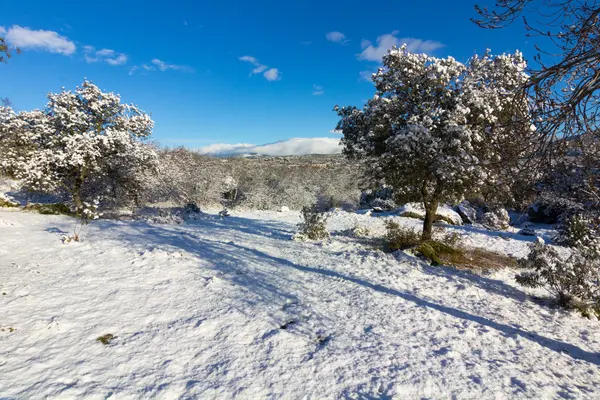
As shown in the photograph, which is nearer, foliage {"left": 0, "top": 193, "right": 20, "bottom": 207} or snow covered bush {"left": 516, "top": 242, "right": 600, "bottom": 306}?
snow covered bush {"left": 516, "top": 242, "right": 600, "bottom": 306}

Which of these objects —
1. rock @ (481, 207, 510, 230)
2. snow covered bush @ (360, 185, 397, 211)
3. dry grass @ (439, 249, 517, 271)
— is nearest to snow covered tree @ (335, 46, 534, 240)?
dry grass @ (439, 249, 517, 271)

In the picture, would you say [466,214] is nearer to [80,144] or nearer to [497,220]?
[497,220]

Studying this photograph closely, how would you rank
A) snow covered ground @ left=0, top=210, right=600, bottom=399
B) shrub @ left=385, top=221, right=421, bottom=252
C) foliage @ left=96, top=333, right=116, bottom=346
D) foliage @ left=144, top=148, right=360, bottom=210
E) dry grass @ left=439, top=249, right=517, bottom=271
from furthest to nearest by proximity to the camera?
1. foliage @ left=144, top=148, right=360, bottom=210
2. shrub @ left=385, top=221, right=421, bottom=252
3. dry grass @ left=439, top=249, right=517, bottom=271
4. foliage @ left=96, top=333, right=116, bottom=346
5. snow covered ground @ left=0, top=210, right=600, bottom=399

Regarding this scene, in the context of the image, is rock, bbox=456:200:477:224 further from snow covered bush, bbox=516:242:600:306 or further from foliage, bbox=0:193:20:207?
foliage, bbox=0:193:20:207

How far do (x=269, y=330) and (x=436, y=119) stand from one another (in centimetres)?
764

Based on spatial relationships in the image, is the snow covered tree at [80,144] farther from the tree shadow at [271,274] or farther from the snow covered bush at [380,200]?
the snow covered bush at [380,200]

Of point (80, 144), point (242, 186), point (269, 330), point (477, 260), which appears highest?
point (80, 144)

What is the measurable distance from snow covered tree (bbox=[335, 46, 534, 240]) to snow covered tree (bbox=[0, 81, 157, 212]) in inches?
452

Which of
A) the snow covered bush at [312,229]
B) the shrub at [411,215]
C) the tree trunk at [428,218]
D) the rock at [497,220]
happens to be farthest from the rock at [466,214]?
the snow covered bush at [312,229]

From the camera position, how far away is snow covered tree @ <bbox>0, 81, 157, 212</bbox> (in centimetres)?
1369

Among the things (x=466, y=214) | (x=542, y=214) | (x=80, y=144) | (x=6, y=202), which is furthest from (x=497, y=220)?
(x=6, y=202)

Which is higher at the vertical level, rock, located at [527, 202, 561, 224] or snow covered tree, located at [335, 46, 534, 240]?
snow covered tree, located at [335, 46, 534, 240]

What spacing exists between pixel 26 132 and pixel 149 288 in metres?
14.0

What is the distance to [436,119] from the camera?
30.0ft
